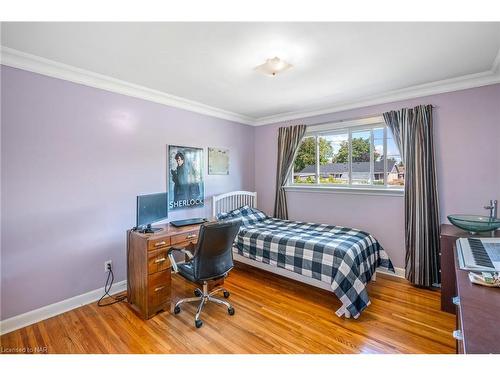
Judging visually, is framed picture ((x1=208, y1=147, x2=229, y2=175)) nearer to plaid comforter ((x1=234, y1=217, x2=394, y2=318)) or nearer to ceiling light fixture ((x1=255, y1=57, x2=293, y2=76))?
plaid comforter ((x1=234, y1=217, x2=394, y2=318))

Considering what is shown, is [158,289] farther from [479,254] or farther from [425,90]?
[425,90]

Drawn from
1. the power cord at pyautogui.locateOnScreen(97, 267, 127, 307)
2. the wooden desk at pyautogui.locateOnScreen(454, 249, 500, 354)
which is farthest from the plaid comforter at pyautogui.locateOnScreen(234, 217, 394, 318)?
the power cord at pyautogui.locateOnScreen(97, 267, 127, 307)

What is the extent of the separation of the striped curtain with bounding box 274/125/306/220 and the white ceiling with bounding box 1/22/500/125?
1.09 meters

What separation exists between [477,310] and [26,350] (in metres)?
2.88

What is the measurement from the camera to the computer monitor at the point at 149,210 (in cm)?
245

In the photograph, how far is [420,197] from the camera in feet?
9.46

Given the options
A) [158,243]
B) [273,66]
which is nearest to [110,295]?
[158,243]

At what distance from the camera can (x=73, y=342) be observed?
195 cm

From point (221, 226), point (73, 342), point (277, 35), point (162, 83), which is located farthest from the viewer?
point (162, 83)

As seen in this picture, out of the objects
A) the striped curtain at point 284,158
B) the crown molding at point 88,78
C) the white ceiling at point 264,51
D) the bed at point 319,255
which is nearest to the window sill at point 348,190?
the striped curtain at point 284,158

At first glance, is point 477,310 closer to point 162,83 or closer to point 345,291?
point 345,291

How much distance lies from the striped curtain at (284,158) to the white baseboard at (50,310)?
8.60 feet

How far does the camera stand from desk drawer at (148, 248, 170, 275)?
7.61ft
